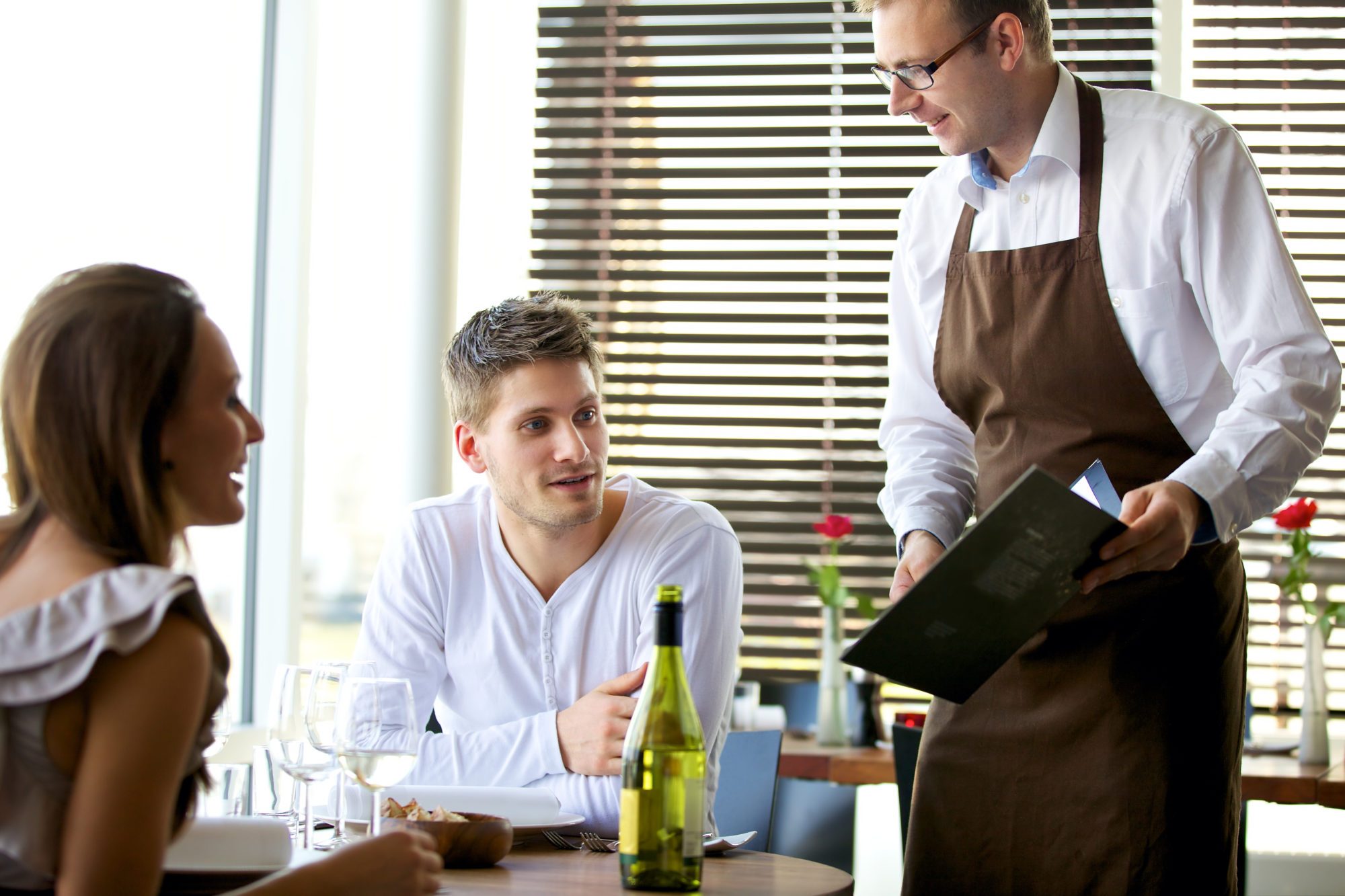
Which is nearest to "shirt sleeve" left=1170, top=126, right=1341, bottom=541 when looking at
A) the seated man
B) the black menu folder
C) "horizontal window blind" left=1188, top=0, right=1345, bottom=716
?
the black menu folder

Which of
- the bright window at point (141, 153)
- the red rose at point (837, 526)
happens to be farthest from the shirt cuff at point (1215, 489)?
the red rose at point (837, 526)

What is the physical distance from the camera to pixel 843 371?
158 inches

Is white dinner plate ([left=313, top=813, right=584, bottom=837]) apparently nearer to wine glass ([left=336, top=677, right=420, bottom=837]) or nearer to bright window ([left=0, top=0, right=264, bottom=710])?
wine glass ([left=336, top=677, right=420, bottom=837])

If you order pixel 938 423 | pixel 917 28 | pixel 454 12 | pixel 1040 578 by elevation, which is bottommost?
pixel 1040 578

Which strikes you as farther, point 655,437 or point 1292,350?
point 655,437

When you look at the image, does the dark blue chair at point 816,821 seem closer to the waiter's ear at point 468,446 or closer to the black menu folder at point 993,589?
the waiter's ear at point 468,446

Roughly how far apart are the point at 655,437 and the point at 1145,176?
2.47 metres

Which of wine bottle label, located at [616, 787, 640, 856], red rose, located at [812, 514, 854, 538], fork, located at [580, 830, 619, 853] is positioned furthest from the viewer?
red rose, located at [812, 514, 854, 538]

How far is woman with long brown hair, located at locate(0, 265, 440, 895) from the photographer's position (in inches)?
35.3

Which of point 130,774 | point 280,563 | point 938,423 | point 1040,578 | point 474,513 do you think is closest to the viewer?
point 130,774

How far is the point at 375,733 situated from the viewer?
1206 mm

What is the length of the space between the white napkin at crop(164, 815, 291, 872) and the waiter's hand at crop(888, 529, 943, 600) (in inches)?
33.3

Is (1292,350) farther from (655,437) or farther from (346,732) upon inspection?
(655,437)

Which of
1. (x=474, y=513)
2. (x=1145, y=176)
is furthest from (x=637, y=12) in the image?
(x=1145, y=176)
